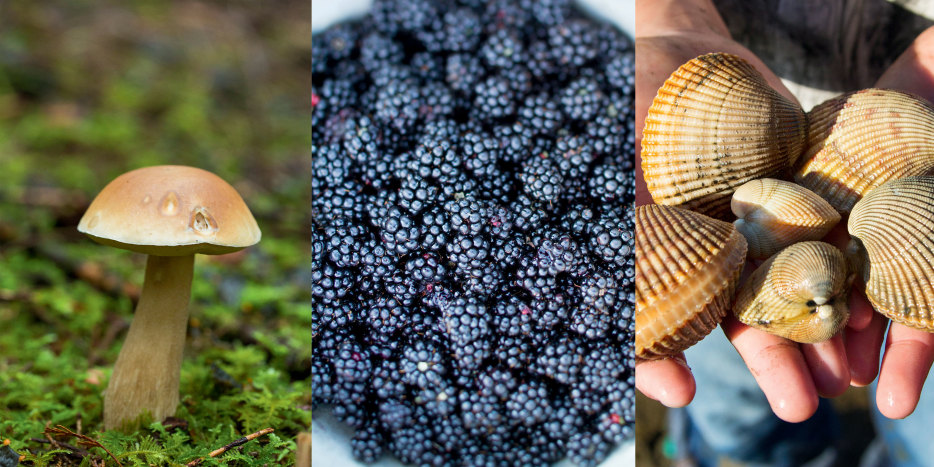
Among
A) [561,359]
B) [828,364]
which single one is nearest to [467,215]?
[561,359]

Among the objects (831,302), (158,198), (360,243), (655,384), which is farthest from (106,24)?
(831,302)

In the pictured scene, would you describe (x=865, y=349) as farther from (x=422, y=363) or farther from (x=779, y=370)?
(x=422, y=363)

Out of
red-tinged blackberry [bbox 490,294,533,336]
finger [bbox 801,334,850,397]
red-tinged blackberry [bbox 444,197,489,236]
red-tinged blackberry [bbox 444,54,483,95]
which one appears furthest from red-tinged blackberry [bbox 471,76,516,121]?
finger [bbox 801,334,850,397]

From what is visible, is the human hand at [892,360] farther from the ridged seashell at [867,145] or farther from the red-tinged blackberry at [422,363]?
the red-tinged blackberry at [422,363]

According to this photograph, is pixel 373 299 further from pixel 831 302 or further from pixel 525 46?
pixel 831 302

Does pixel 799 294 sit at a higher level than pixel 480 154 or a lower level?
lower
